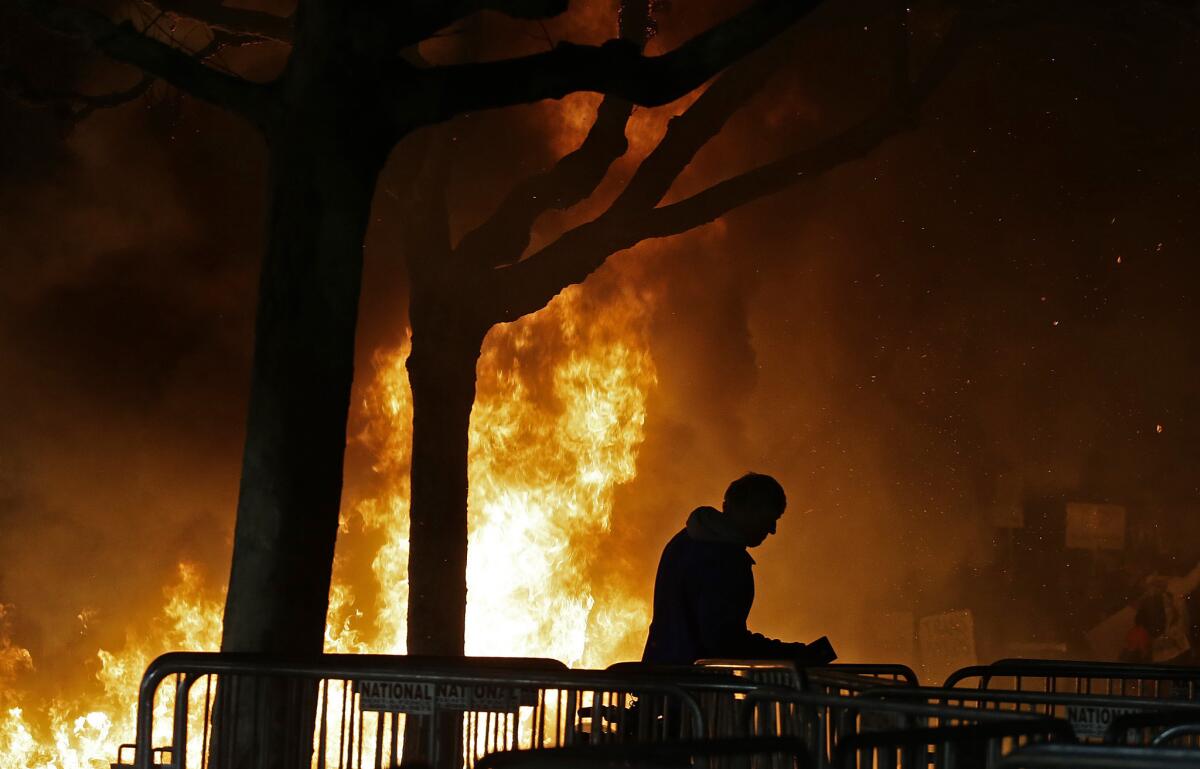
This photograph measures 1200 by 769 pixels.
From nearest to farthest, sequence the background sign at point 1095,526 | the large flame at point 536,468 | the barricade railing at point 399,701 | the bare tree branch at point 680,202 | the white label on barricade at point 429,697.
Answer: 1. the barricade railing at point 399,701
2. the white label on barricade at point 429,697
3. the bare tree branch at point 680,202
4. the large flame at point 536,468
5. the background sign at point 1095,526

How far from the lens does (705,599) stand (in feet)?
23.5

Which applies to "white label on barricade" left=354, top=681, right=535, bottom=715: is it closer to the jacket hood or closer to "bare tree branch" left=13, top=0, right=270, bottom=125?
the jacket hood

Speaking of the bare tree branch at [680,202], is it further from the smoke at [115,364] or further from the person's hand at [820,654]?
the smoke at [115,364]

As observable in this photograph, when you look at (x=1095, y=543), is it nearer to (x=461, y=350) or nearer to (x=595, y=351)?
(x=595, y=351)

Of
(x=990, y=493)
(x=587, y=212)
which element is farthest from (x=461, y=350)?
(x=990, y=493)

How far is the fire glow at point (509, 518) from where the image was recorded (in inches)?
620

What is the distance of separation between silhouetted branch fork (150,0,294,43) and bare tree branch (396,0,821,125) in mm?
4666

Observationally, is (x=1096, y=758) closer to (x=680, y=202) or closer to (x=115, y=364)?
(x=680, y=202)

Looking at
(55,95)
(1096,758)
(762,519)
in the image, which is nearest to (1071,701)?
(1096,758)

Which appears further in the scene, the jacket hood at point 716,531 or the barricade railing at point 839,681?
the jacket hood at point 716,531

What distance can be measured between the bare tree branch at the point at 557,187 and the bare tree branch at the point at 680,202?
0.25 m

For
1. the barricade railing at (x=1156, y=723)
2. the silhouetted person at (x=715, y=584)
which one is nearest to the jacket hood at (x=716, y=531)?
the silhouetted person at (x=715, y=584)

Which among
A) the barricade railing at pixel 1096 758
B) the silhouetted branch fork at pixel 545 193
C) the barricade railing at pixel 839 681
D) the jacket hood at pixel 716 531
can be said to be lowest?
the barricade railing at pixel 1096 758

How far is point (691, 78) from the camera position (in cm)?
735
